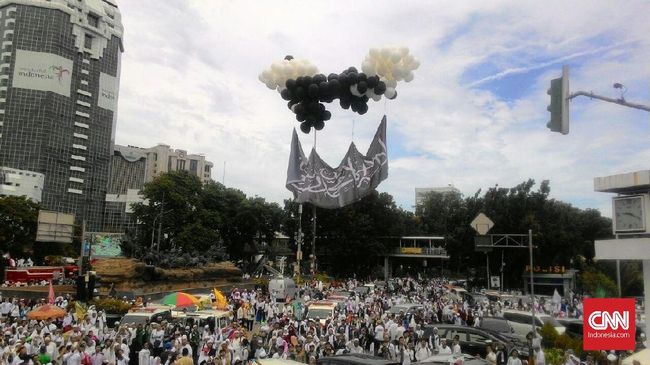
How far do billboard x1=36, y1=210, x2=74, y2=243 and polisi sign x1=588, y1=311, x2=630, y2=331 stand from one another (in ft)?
105

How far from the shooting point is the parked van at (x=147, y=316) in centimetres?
1928

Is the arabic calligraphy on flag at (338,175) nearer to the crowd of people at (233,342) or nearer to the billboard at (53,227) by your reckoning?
the crowd of people at (233,342)

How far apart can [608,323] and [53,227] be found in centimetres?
3279

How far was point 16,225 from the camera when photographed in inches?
2045

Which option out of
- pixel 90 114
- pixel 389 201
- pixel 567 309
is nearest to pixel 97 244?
pixel 90 114

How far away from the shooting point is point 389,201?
66.1m

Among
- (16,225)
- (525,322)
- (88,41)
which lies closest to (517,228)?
(525,322)

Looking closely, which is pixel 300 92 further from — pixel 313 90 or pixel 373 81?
pixel 373 81

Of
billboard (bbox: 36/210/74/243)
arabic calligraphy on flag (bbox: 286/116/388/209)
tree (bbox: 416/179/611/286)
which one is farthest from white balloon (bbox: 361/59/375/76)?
tree (bbox: 416/179/611/286)

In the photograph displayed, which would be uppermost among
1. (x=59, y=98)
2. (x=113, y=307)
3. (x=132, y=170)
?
(x=59, y=98)

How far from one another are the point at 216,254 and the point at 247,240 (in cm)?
2112

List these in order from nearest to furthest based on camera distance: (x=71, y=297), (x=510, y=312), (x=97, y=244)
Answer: (x=510, y=312), (x=71, y=297), (x=97, y=244)

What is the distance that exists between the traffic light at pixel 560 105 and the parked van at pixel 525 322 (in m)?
13.4

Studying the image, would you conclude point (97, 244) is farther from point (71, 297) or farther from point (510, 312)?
point (510, 312)
